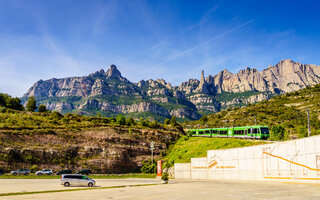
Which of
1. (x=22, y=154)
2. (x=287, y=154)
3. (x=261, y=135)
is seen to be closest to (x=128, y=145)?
(x=22, y=154)

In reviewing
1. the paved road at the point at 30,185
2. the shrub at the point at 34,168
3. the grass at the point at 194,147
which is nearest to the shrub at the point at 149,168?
the grass at the point at 194,147

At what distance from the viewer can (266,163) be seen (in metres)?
34.6

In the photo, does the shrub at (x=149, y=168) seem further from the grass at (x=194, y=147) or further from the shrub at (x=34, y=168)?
the shrub at (x=34, y=168)

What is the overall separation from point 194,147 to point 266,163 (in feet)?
123

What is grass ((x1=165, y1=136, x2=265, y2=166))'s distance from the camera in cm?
5992

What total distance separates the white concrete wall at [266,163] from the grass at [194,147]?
1181 centimetres

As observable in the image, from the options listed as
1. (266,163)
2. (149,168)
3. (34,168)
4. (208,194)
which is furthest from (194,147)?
(208,194)

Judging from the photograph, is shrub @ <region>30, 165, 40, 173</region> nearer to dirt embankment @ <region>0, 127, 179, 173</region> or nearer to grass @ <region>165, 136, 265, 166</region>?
dirt embankment @ <region>0, 127, 179, 173</region>

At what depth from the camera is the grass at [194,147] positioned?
59922mm

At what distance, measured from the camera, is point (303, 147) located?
2820 centimetres

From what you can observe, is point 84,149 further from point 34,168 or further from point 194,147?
point 194,147

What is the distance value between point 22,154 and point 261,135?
57096mm

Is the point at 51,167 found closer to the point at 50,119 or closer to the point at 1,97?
the point at 50,119

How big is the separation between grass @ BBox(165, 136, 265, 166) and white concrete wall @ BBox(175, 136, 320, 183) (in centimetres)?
1181
